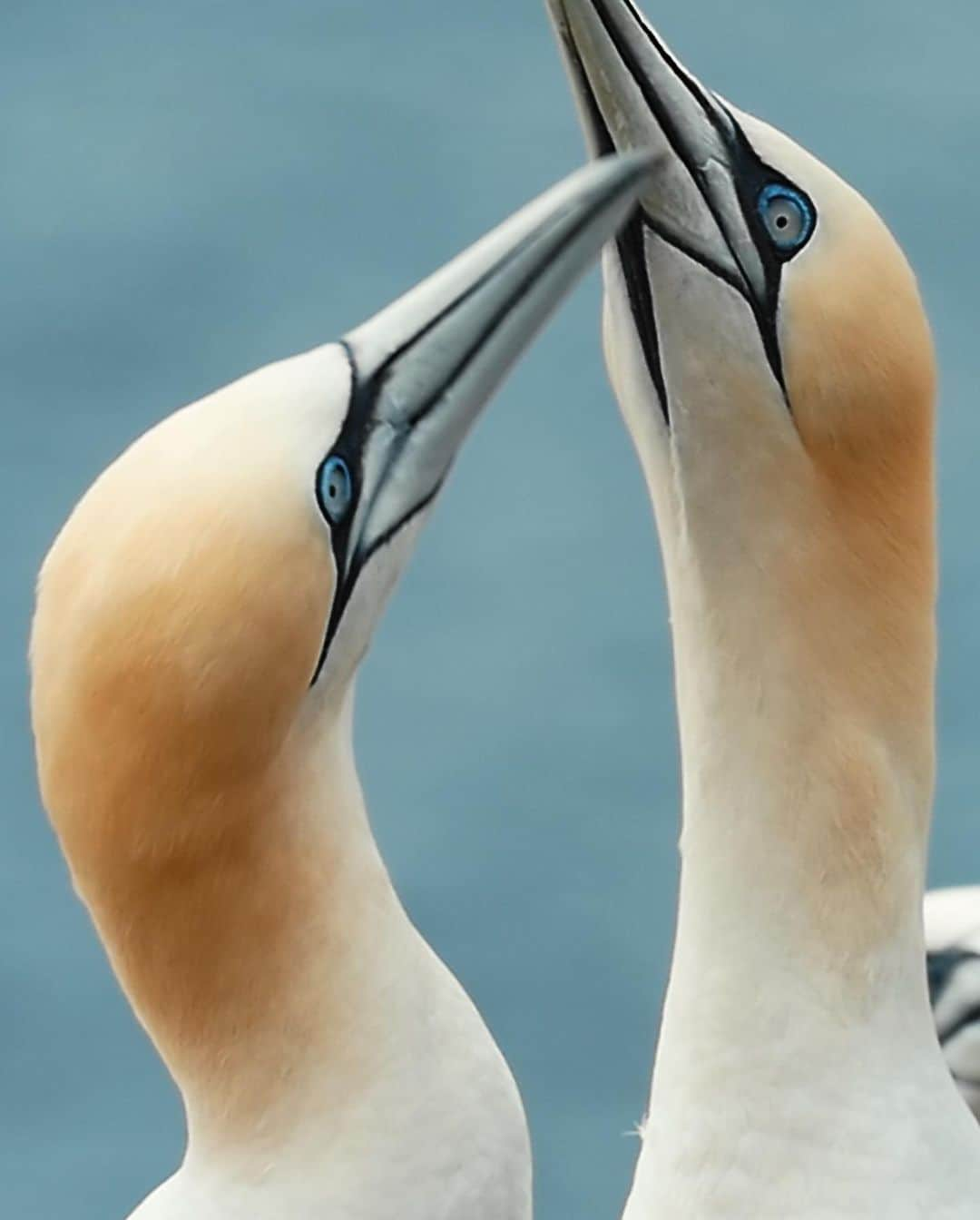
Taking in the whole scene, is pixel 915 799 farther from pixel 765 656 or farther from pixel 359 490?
pixel 359 490

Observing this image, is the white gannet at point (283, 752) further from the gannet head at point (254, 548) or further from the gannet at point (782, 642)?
the gannet at point (782, 642)

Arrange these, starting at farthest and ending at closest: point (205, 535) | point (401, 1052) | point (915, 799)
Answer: point (915, 799)
point (401, 1052)
point (205, 535)

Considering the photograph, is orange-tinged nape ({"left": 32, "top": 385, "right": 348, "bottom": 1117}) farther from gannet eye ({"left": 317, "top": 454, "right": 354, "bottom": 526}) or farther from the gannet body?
the gannet body

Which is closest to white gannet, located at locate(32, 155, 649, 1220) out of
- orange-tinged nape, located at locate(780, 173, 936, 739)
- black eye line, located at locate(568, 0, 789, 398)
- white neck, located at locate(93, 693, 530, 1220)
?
white neck, located at locate(93, 693, 530, 1220)

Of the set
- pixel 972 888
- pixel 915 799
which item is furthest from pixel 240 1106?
pixel 972 888

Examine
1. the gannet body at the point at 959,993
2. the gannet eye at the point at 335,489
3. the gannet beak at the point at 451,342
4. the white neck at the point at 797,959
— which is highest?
the gannet beak at the point at 451,342

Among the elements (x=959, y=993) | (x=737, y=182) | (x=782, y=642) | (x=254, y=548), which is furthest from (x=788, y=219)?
(x=959, y=993)

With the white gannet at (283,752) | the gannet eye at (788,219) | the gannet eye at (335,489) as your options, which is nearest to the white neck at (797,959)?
the white gannet at (283,752)

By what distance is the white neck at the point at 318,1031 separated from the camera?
16.3 ft

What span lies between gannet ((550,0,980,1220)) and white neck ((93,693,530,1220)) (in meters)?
0.43

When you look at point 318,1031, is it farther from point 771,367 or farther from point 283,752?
point 771,367

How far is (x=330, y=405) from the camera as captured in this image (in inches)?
195

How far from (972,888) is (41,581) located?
299cm

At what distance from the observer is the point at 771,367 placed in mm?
5168
